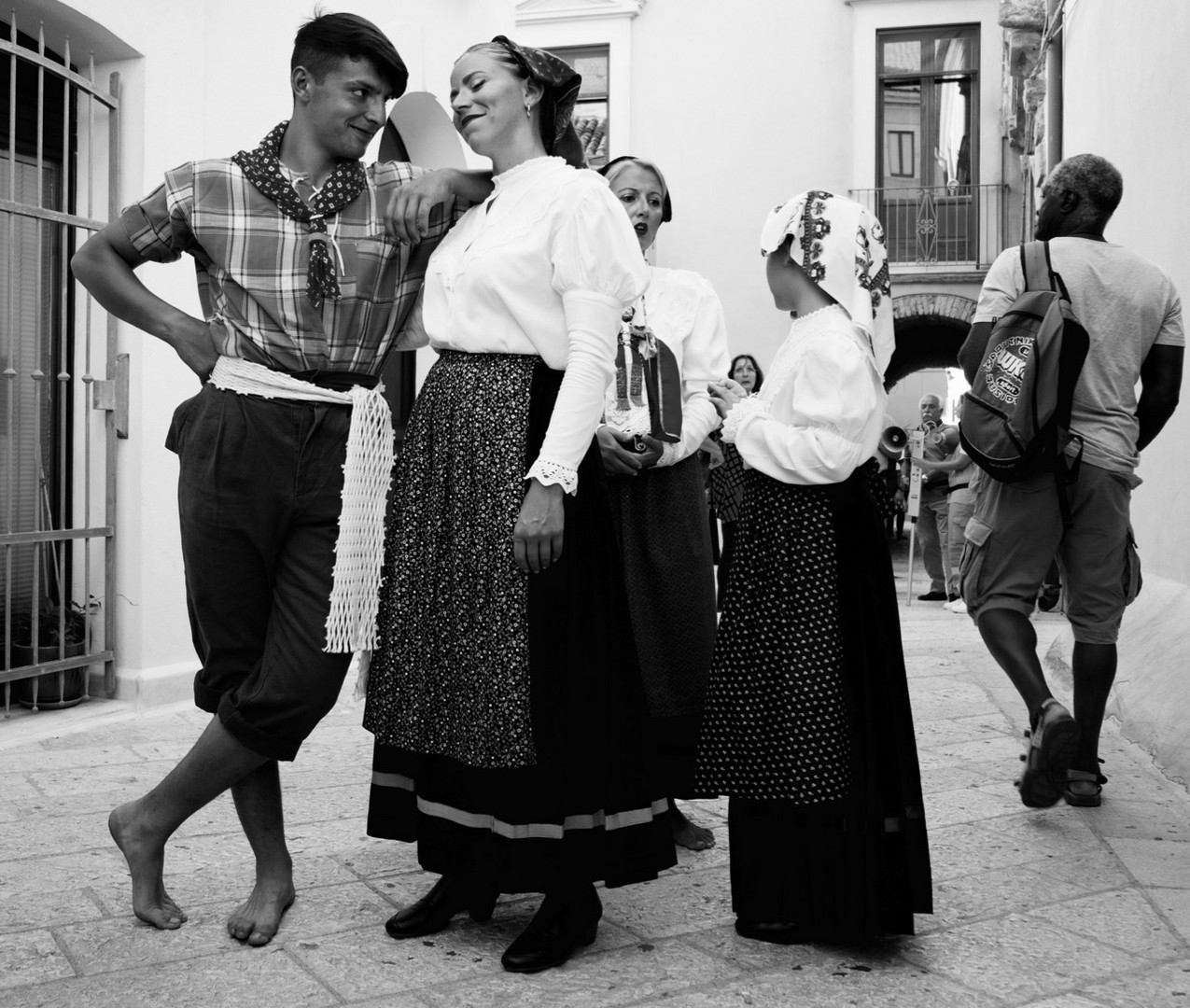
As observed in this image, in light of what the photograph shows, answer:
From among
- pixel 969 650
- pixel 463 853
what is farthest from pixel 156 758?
pixel 969 650

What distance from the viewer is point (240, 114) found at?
591 cm

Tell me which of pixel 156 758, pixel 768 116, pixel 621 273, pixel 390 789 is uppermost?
pixel 768 116

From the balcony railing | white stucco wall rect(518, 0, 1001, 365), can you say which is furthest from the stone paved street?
the balcony railing

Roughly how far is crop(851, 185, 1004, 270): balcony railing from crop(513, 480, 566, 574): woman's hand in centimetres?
1663

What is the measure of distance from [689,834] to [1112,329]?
2.04 meters

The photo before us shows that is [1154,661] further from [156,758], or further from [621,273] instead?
[156,758]

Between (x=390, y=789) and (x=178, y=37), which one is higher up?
(x=178, y=37)

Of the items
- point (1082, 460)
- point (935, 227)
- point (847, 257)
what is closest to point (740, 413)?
point (847, 257)

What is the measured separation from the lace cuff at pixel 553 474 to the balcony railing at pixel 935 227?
16.6 m

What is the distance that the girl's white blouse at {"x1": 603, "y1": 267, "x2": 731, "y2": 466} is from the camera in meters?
3.80

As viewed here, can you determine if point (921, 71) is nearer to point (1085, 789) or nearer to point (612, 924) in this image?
point (1085, 789)

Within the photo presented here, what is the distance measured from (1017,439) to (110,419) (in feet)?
11.9

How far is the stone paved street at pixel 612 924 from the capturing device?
2.60m

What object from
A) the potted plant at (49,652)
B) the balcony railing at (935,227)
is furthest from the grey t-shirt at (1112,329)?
the balcony railing at (935,227)
